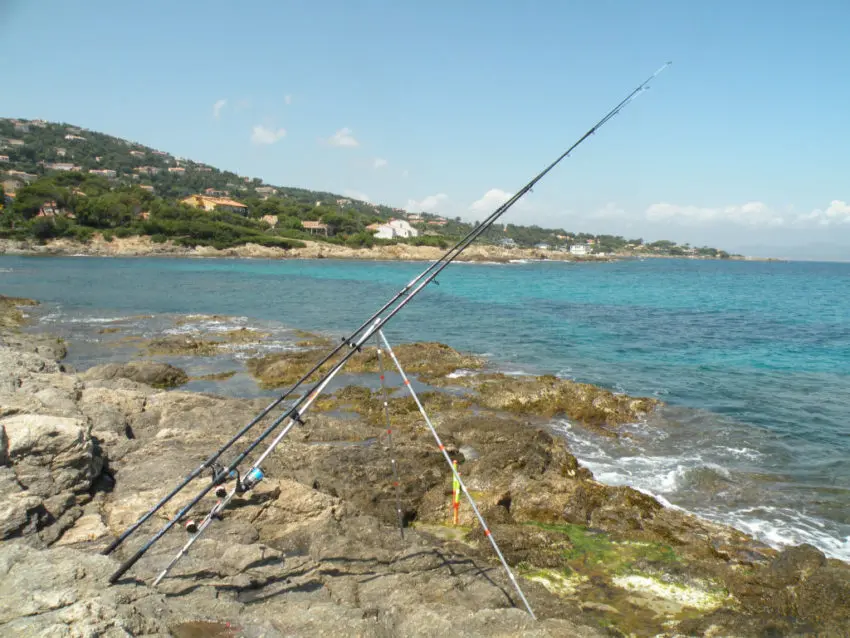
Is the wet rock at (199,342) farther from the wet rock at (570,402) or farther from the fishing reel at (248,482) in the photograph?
the fishing reel at (248,482)

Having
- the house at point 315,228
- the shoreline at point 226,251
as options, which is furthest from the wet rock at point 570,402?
the house at point 315,228

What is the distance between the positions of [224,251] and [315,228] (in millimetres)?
34178

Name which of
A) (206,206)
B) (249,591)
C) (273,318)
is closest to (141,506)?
(249,591)

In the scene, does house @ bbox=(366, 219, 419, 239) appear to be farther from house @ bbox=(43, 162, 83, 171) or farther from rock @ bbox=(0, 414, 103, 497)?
rock @ bbox=(0, 414, 103, 497)

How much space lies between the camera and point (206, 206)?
121m

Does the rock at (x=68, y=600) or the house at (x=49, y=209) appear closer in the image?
the rock at (x=68, y=600)

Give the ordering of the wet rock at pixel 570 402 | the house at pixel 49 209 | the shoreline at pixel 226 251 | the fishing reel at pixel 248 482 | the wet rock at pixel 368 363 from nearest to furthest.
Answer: the fishing reel at pixel 248 482 < the wet rock at pixel 570 402 < the wet rock at pixel 368 363 < the shoreline at pixel 226 251 < the house at pixel 49 209

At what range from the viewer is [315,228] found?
124 metres

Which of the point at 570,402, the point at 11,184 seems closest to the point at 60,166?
the point at 11,184

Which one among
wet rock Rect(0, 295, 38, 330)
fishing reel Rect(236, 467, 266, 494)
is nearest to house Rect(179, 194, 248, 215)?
wet rock Rect(0, 295, 38, 330)

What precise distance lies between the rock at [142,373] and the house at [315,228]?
110m

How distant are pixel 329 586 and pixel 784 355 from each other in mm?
24929

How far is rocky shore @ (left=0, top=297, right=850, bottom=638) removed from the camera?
4.05 metres

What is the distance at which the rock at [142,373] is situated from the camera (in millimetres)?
14180
